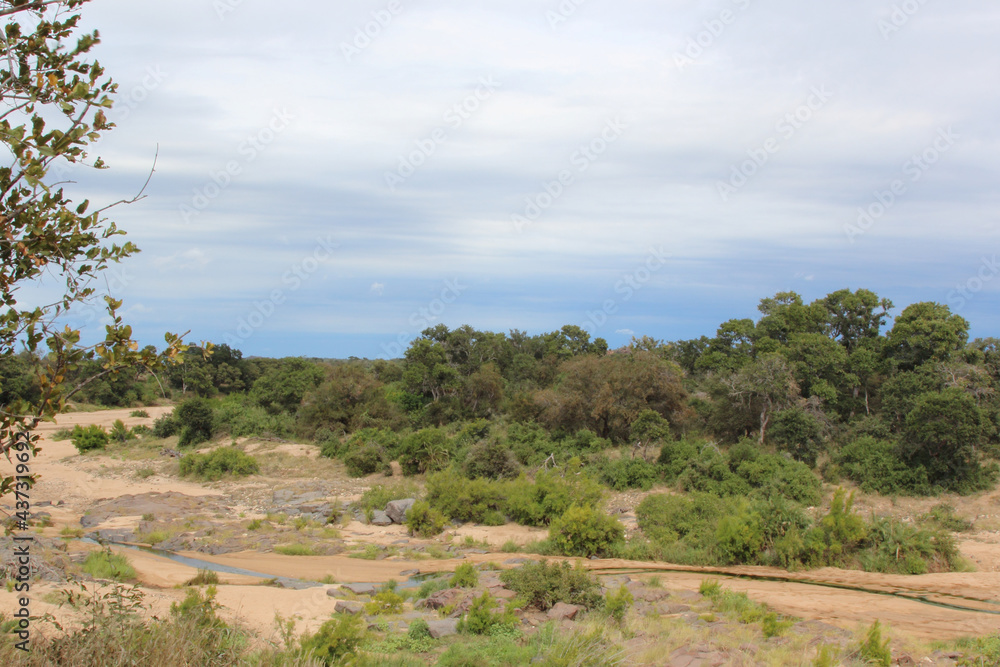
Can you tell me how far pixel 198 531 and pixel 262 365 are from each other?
41.4 meters

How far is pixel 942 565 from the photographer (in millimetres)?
14578

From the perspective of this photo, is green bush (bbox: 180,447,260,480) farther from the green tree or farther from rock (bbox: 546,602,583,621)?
the green tree

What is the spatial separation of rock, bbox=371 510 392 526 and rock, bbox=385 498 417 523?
0.43 ft

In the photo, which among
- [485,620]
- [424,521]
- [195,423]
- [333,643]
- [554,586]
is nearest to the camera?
[333,643]

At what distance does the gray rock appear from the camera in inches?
436

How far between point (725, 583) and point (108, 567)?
40.0ft

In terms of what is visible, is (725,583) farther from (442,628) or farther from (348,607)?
(348,607)

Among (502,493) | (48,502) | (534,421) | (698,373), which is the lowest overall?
(48,502)

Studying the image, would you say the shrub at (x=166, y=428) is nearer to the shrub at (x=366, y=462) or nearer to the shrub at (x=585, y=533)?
the shrub at (x=366, y=462)

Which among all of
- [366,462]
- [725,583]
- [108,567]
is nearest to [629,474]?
[725,583]

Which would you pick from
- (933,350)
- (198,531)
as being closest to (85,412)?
(198,531)

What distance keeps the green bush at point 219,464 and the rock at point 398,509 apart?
30.4 feet

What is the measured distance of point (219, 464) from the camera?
27.5 m

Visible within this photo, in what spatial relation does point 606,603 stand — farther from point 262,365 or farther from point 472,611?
point 262,365
